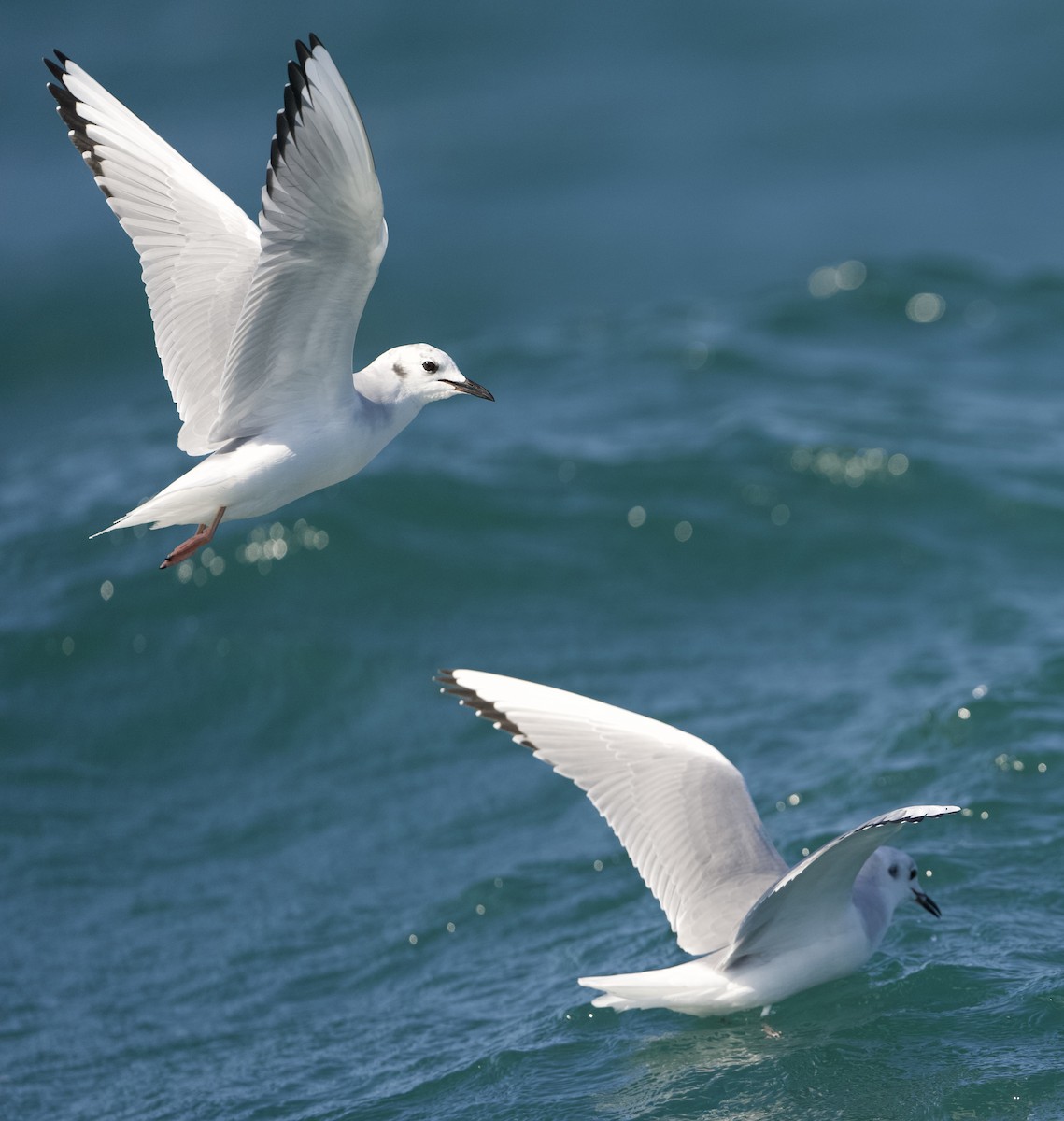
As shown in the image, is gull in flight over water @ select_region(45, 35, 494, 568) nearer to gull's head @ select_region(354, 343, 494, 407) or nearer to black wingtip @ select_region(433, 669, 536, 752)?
gull's head @ select_region(354, 343, 494, 407)

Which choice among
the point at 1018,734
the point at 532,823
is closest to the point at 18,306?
the point at 532,823

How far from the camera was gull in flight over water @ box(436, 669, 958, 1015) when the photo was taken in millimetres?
7484

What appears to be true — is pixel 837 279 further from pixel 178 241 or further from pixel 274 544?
pixel 178 241

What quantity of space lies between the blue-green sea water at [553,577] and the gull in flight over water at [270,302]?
9.46 ft

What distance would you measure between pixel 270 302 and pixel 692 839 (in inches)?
112

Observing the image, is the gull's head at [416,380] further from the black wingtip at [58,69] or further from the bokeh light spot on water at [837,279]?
the bokeh light spot on water at [837,279]

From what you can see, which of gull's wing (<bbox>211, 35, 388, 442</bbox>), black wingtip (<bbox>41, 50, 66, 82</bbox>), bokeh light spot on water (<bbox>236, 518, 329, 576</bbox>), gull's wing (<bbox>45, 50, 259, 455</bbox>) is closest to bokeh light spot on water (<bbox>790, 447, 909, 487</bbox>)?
bokeh light spot on water (<bbox>236, 518, 329, 576</bbox>)

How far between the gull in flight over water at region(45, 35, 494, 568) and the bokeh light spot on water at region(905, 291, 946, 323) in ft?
35.4

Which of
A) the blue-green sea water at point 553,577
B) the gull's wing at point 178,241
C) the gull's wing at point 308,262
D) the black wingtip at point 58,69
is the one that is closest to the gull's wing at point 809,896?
the blue-green sea water at point 553,577

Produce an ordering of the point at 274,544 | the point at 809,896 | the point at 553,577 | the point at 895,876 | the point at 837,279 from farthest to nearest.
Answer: the point at 837,279
the point at 274,544
the point at 553,577
the point at 895,876
the point at 809,896

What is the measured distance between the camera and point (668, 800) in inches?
297

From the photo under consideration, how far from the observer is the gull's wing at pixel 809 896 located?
668cm

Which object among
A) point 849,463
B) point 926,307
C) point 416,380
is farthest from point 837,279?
point 416,380

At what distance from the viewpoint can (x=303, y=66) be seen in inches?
248
